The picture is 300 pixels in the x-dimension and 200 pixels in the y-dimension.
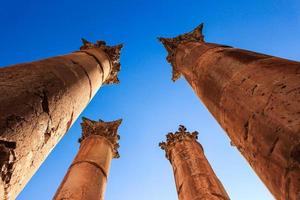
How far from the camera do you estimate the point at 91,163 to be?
9680mm

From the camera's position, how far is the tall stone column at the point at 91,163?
7.71 m

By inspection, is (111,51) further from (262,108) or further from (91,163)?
(262,108)

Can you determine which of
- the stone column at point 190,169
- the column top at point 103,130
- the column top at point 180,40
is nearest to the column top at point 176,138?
the stone column at point 190,169

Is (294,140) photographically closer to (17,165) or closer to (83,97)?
(17,165)

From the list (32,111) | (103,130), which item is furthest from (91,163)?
(32,111)

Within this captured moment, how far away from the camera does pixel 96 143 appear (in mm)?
11773

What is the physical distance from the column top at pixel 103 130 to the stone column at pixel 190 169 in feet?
9.46

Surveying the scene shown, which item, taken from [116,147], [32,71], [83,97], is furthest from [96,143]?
[32,71]

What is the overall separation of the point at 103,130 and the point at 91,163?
350 centimetres

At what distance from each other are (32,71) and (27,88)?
74cm

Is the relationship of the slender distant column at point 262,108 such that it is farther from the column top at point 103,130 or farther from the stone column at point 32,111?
the column top at point 103,130

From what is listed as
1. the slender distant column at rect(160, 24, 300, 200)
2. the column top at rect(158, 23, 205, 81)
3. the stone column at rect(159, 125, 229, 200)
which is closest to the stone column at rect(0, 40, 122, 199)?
the slender distant column at rect(160, 24, 300, 200)

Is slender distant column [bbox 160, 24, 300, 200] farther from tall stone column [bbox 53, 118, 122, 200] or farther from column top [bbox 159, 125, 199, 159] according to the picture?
column top [bbox 159, 125, 199, 159]

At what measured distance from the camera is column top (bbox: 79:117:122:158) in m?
12.7
